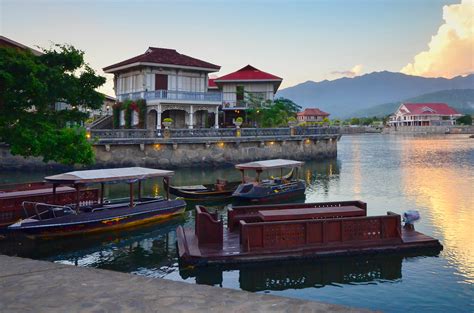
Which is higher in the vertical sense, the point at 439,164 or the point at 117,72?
the point at 117,72

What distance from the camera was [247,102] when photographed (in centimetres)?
6184

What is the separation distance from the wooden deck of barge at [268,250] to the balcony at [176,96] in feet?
113

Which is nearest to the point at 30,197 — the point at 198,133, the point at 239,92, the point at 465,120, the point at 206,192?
the point at 206,192

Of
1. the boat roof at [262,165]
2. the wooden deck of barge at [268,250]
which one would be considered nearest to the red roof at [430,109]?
the boat roof at [262,165]

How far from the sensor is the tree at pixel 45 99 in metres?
18.8

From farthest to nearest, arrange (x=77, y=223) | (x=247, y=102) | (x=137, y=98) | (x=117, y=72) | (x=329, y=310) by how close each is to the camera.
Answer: (x=247, y=102) → (x=117, y=72) → (x=137, y=98) → (x=77, y=223) → (x=329, y=310)

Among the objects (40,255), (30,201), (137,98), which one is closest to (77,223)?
(40,255)

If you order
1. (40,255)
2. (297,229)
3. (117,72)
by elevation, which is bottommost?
(40,255)

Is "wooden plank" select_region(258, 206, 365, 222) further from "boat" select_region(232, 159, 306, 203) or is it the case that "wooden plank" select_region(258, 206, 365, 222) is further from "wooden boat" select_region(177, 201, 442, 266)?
"boat" select_region(232, 159, 306, 203)

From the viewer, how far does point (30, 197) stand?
20156mm

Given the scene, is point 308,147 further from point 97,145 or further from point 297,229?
point 297,229

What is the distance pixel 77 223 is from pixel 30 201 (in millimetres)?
3554

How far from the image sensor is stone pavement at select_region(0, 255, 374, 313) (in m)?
7.66

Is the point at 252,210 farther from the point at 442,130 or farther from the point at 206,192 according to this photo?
the point at 442,130
